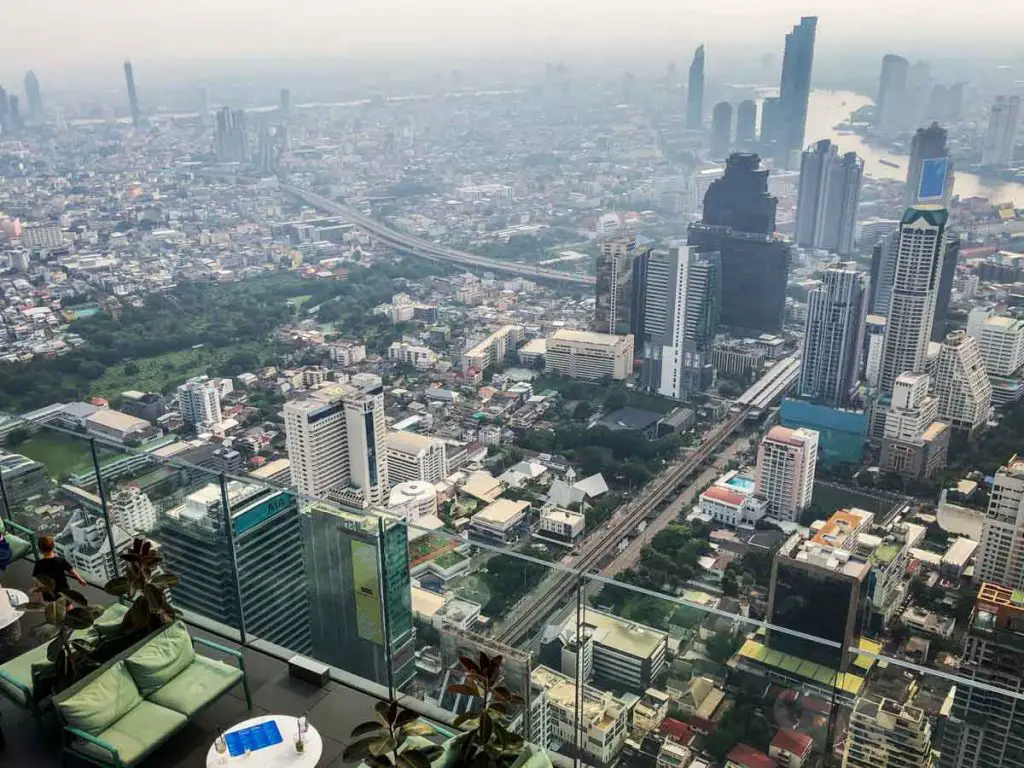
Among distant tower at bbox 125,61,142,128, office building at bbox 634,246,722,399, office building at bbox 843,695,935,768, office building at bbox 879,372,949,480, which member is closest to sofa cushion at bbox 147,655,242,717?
office building at bbox 843,695,935,768

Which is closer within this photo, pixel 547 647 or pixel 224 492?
pixel 547 647

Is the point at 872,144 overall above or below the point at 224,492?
below

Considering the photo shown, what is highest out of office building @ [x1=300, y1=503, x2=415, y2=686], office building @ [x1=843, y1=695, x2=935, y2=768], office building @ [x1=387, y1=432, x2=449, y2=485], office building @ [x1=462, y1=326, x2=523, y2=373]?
office building @ [x1=300, y1=503, x2=415, y2=686]

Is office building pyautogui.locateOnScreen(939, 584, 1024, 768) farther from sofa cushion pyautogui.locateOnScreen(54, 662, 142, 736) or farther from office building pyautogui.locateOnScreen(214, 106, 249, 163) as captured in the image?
office building pyautogui.locateOnScreen(214, 106, 249, 163)

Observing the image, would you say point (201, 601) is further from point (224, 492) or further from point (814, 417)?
point (814, 417)

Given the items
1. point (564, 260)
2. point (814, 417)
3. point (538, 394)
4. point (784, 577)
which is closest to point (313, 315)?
point (538, 394)

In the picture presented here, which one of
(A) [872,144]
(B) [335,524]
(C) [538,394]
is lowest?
(C) [538,394]

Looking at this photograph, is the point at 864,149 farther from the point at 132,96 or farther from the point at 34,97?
the point at 34,97
